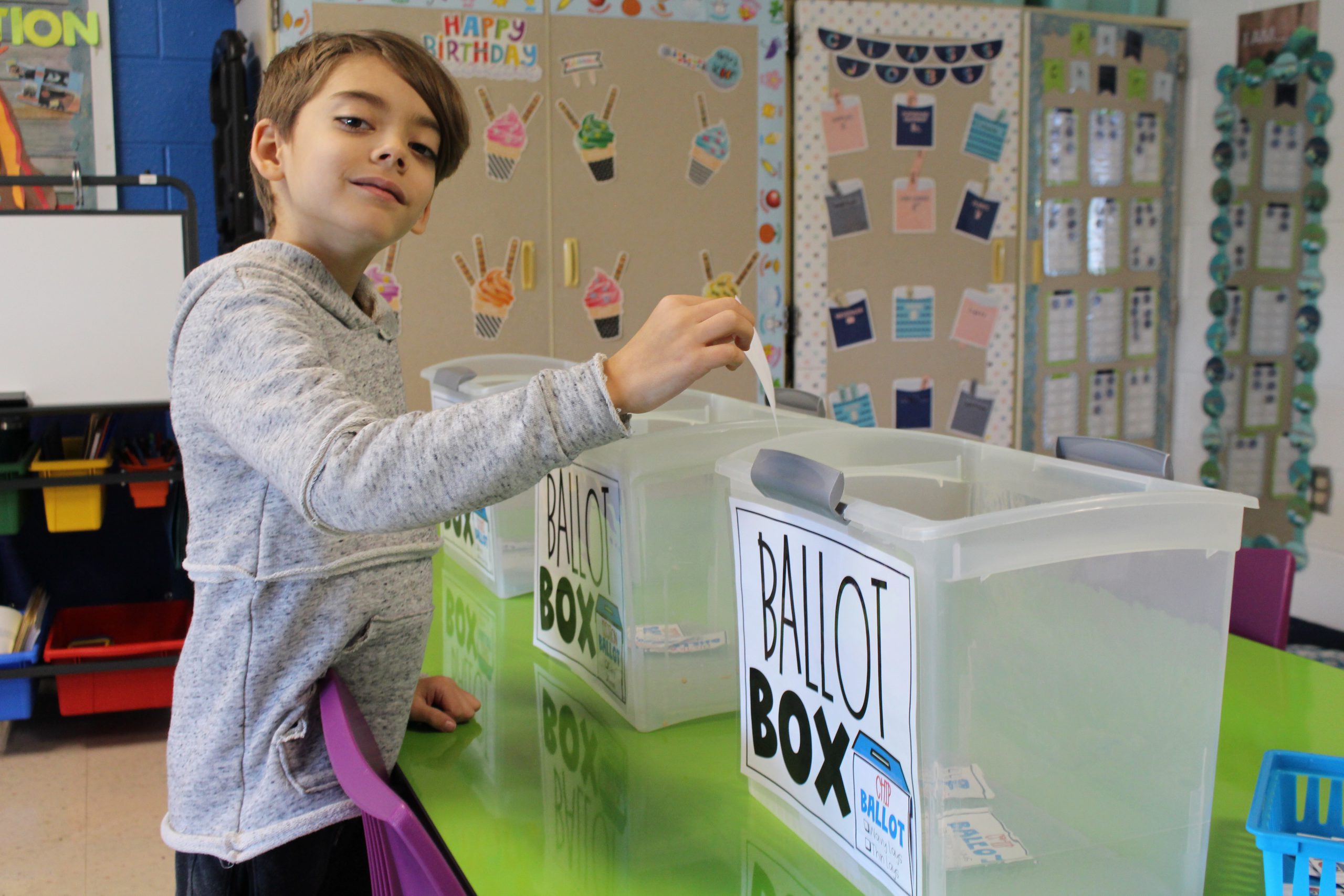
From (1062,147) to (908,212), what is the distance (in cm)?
60

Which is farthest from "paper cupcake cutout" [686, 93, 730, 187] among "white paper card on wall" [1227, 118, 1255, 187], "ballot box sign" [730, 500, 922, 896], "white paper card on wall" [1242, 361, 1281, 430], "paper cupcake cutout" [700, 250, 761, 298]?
"ballot box sign" [730, 500, 922, 896]

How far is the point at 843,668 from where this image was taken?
73cm

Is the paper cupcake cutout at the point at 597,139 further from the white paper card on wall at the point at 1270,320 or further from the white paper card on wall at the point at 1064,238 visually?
the white paper card on wall at the point at 1270,320

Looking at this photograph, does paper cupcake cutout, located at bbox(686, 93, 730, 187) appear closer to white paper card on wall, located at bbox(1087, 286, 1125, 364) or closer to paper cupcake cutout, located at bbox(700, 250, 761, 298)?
paper cupcake cutout, located at bbox(700, 250, 761, 298)

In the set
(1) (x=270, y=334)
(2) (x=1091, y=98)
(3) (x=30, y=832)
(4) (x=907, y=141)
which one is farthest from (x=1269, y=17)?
(3) (x=30, y=832)

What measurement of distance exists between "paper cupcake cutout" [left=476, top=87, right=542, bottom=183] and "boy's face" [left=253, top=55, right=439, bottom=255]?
221 cm

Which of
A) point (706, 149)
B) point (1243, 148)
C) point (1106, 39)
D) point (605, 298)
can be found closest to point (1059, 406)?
point (1243, 148)

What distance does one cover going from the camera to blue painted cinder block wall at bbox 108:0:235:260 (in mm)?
3273

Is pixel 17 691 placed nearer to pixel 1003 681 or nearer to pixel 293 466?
pixel 293 466

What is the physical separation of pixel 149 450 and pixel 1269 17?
3.68 meters

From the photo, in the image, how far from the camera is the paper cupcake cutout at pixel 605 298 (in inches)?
128

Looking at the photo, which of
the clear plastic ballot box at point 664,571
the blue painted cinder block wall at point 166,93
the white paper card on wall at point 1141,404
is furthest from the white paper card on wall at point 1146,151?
the clear plastic ballot box at point 664,571

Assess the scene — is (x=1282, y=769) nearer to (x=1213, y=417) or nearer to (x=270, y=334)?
(x=270, y=334)

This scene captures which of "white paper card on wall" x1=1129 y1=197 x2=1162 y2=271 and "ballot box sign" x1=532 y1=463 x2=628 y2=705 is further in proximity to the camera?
"white paper card on wall" x1=1129 y1=197 x2=1162 y2=271
